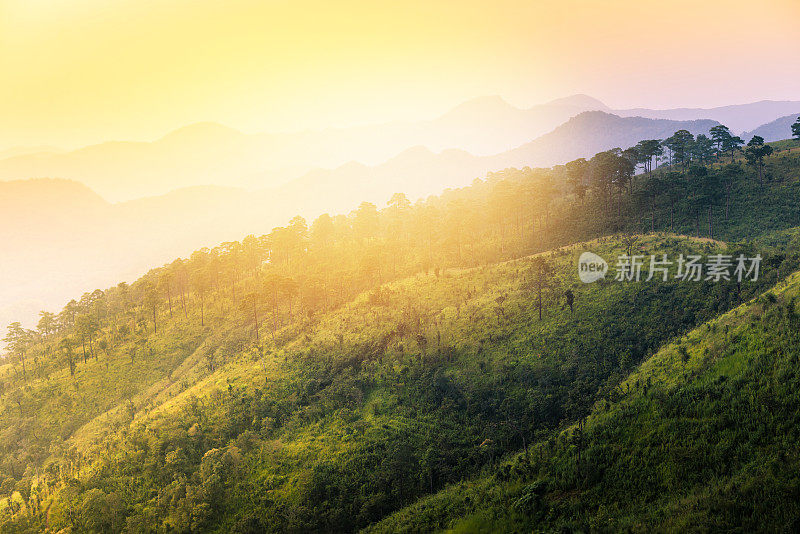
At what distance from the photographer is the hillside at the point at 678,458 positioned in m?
17.5

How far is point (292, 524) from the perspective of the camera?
2912 centimetres

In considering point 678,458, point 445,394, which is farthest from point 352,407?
point 678,458

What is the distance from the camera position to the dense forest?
23547mm

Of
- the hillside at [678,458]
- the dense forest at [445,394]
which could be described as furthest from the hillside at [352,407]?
the hillside at [678,458]

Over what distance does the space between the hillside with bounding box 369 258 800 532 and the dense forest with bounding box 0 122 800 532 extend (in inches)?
5.7

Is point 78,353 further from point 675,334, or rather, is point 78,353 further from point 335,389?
point 675,334

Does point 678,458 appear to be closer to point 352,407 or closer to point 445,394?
point 445,394

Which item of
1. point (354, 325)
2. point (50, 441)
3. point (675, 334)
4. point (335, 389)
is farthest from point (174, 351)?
point (675, 334)

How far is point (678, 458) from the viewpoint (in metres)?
21.5

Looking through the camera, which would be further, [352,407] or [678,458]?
[352,407]

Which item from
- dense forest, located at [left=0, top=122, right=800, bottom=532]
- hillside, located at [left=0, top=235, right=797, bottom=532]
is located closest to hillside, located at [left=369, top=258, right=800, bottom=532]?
dense forest, located at [left=0, top=122, right=800, bottom=532]

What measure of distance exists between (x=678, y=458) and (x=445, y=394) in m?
22.6

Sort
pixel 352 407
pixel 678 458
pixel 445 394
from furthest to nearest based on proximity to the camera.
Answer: pixel 352 407 < pixel 445 394 < pixel 678 458

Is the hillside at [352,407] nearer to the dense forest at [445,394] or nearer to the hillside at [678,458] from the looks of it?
the dense forest at [445,394]
